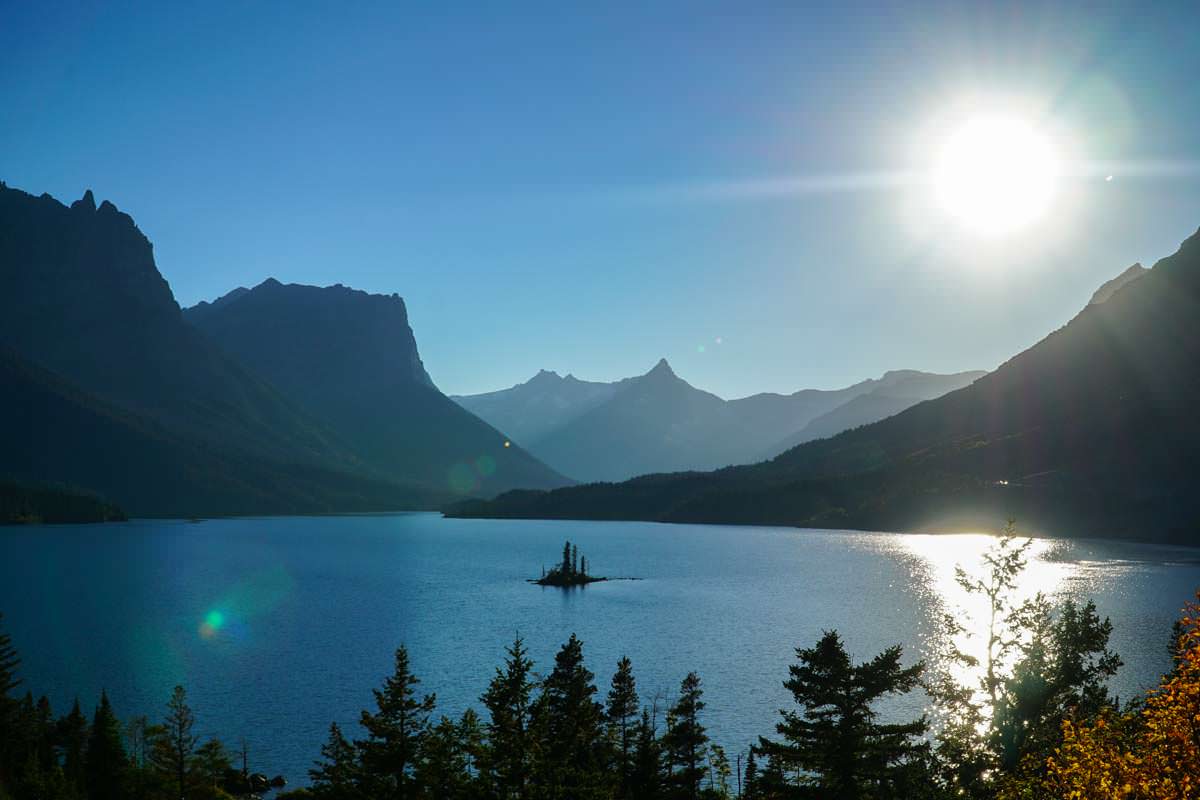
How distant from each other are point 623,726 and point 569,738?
8.86 meters

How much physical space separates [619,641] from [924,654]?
42.6 m

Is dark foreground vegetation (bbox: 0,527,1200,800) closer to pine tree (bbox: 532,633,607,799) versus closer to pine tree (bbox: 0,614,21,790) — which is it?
pine tree (bbox: 532,633,607,799)

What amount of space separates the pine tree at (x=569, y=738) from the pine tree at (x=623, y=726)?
1.03 meters

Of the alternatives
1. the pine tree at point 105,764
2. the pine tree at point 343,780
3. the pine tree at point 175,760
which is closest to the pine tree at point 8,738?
the pine tree at point 105,764

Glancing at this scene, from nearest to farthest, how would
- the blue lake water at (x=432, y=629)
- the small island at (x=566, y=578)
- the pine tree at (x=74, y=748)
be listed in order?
the pine tree at (x=74, y=748) → the blue lake water at (x=432, y=629) → the small island at (x=566, y=578)

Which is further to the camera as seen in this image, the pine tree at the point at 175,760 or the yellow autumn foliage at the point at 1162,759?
the pine tree at the point at 175,760

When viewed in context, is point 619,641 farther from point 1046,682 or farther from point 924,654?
point 1046,682

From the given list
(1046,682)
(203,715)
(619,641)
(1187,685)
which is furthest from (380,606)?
(1187,685)

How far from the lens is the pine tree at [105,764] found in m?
54.6

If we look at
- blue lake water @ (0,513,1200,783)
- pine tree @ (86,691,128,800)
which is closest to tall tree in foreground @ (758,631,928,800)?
blue lake water @ (0,513,1200,783)

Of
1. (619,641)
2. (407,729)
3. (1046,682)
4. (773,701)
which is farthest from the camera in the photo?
(619,641)

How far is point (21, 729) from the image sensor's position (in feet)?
199

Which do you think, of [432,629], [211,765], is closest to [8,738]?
[211,765]

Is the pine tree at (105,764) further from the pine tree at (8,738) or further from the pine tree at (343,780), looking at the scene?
the pine tree at (343,780)
